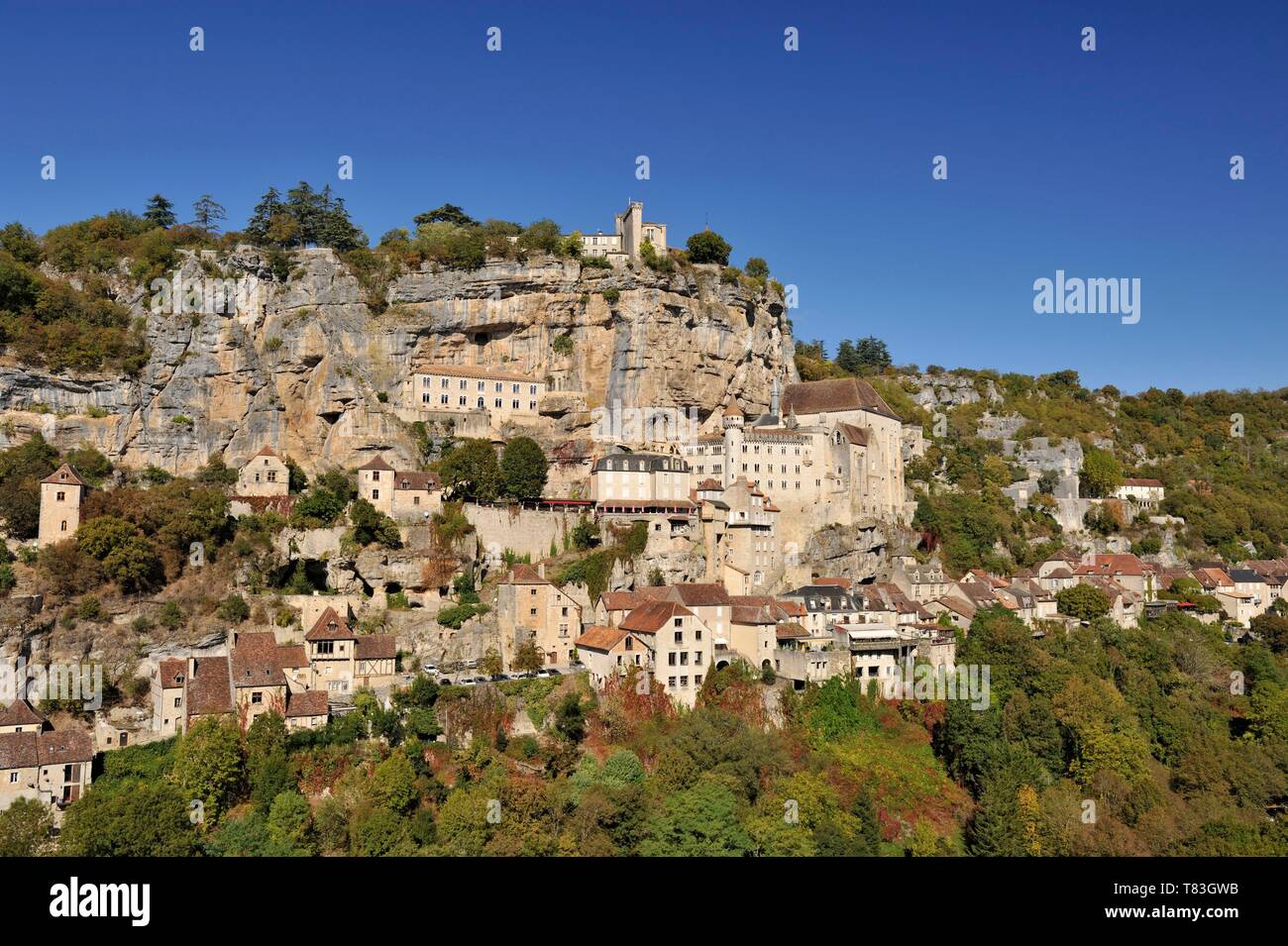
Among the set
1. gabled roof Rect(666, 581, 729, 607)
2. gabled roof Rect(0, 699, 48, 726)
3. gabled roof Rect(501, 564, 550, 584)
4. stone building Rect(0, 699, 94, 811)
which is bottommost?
stone building Rect(0, 699, 94, 811)

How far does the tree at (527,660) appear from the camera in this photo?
122ft

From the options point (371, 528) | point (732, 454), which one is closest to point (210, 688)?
point (371, 528)

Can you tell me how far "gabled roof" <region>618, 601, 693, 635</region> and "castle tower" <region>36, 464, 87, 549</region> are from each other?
2166cm

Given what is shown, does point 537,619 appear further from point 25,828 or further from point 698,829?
point 25,828

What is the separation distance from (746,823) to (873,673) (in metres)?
11.9

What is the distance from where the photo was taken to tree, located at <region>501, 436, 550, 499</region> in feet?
152

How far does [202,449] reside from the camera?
48.4 metres

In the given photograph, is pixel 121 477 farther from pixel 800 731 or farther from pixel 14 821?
pixel 800 731

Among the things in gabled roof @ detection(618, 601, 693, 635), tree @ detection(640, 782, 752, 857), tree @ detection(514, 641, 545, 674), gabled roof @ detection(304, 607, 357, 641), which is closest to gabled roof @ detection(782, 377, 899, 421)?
gabled roof @ detection(618, 601, 693, 635)

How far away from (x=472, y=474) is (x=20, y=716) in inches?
781

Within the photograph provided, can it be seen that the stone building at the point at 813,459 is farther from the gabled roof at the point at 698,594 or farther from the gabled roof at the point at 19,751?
the gabled roof at the point at 19,751

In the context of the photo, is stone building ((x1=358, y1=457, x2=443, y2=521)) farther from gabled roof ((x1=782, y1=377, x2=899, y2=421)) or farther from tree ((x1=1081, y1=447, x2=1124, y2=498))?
tree ((x1=1081, y1=447, x2=1124, y2=498))

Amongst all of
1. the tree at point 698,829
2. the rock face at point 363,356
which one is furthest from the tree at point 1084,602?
the tree at point 698,829
